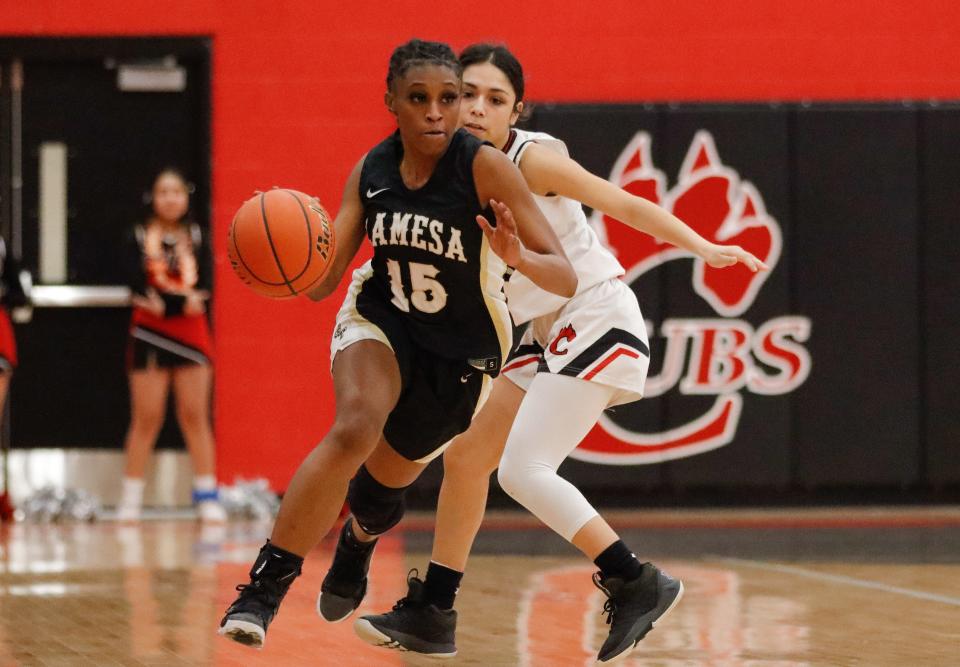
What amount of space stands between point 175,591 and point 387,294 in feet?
7.60

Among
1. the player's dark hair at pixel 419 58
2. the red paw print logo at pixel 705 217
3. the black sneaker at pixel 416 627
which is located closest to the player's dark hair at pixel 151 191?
the red paw print logo at pixel 705 217

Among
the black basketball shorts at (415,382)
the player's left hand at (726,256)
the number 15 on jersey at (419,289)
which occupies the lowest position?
the black basketball shorts at (415,382)

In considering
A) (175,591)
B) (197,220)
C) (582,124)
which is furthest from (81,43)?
(175,591)

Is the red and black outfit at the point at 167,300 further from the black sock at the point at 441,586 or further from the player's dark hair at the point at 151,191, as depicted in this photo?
the black sock at the point at 441,586

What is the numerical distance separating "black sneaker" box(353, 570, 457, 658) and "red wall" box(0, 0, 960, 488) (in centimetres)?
515

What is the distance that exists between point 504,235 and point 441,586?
3.80 ft

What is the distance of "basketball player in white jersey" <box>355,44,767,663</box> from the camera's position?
13.4ft

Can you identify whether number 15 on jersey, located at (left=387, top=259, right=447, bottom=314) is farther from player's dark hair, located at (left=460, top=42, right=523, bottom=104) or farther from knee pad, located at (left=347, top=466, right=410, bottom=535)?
player's dark hair, located at (left=460, top=42, right=523, bottom=104)

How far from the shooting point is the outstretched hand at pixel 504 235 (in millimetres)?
3502

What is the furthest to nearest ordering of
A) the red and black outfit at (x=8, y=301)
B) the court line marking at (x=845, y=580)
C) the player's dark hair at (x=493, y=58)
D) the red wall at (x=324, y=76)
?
the red wall at (x=324, y=76)
the red and black outfit at (x=8, y=301)
the court line marking at (x=845, y=580)
the player's dark hair at (x=493, y=58)

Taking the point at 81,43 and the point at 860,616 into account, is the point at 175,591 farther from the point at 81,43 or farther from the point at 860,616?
the point at 81,43

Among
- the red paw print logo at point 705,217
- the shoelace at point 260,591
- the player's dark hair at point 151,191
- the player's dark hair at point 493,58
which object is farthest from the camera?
the player's dark hair at point 151,191

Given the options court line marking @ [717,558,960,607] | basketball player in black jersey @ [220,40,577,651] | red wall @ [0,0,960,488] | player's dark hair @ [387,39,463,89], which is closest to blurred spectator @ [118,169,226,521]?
red wall @ [0,0,960,488]

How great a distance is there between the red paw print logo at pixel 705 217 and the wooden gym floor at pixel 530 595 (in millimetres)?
1394
